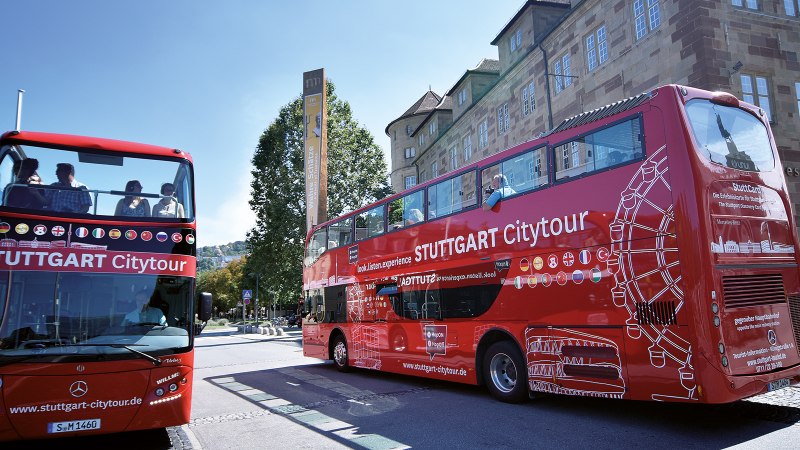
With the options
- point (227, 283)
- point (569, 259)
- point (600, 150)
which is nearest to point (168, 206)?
point (569, 259)

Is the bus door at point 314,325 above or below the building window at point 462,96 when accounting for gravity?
below

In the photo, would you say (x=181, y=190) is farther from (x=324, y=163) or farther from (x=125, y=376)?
(x=324, y=163)

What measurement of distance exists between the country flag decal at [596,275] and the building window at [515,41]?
21.6 m

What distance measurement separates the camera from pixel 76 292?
233 inches

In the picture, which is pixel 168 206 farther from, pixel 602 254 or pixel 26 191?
pixel 602 254

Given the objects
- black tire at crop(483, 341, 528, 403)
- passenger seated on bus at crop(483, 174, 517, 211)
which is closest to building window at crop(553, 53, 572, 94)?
passenger seated on bus at crop(483, 174, 517, 211)

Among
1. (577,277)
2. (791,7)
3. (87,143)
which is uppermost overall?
(791,7)

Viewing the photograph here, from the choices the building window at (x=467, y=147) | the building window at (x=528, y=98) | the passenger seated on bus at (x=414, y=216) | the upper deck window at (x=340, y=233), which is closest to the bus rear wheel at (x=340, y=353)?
the upper deck window at (x=340, y=233)

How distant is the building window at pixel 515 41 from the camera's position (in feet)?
85.0

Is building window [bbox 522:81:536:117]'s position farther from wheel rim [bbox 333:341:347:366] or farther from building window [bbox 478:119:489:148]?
wheel rim [bbox 333:341:347:366]

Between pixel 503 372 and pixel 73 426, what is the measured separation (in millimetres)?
6059

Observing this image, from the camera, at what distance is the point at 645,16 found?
56.0 feet

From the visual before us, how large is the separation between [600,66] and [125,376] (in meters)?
18.8

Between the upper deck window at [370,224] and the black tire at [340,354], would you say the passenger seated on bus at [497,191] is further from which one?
the black tire at [340,354]
